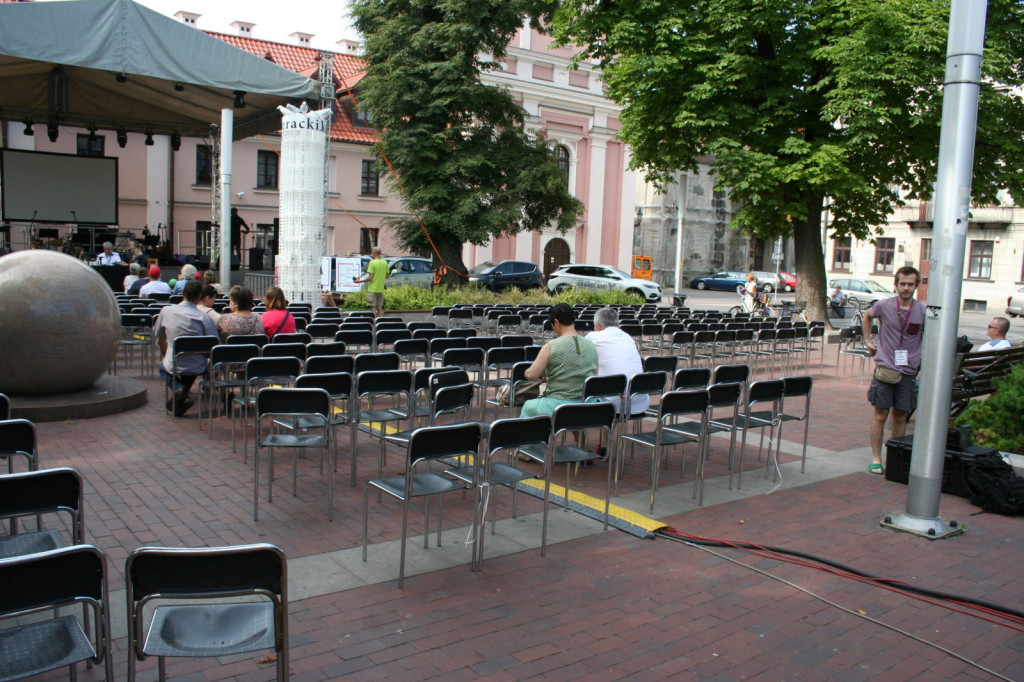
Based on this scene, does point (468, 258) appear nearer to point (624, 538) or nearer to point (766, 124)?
point (766, 124)

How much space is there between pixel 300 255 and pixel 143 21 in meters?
5.23

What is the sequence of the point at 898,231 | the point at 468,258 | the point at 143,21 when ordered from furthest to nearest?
the point at 898,231, the point at 468,258, the point at 143,21

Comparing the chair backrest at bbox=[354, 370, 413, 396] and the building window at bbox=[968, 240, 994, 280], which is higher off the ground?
the building window at bbox=[968, 240, 994, 280]

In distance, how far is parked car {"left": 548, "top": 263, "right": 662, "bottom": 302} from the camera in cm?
3136

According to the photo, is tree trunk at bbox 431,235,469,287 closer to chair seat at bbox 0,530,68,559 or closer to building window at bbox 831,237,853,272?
chair seat at bbox 0,530,68,559

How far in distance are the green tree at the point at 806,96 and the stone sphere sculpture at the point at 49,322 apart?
45.1ft

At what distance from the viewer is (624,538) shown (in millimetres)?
5418

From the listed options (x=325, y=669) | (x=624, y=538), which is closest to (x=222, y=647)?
(x=325, y=669)

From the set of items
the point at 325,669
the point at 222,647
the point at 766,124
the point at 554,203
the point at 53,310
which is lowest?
the point at 325,669

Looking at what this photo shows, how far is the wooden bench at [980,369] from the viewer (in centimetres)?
862

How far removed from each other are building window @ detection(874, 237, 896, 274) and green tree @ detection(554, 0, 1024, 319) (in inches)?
963

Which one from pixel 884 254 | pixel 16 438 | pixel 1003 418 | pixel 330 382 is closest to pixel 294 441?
pixel 330 382

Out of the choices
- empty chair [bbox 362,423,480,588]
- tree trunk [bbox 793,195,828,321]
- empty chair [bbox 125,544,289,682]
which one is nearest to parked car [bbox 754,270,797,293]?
tree trunk [bbox 793,195,828,321]

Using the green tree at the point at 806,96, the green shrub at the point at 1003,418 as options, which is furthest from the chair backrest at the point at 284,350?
the green tree at the point at 806,96
